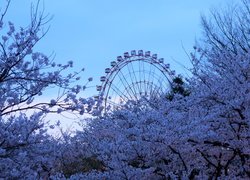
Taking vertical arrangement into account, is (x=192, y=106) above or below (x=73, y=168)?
→ below

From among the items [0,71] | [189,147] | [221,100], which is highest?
[0,71]

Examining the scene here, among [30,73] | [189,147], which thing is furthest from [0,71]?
[189,147]

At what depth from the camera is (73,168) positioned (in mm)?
14883

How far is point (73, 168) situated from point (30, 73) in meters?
8.74

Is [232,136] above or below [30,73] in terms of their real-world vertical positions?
below

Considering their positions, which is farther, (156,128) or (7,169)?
(7,169)

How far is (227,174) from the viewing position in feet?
20.7

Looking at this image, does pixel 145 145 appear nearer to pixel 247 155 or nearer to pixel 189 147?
pixel 189 147

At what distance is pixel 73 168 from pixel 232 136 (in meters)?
9.57

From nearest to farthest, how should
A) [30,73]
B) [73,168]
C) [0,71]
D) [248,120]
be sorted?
[248,120]
[0,71]
[30,73]
[73,168]

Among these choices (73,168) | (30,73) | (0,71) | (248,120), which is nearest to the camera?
(248,120)

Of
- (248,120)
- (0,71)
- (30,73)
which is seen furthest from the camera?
(30,73)

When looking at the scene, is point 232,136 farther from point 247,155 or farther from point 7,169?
point 7,169

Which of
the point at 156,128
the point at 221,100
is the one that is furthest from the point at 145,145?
the point at 221,100
